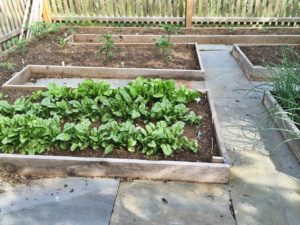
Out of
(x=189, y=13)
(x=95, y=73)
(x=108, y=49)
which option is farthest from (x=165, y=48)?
(x=189, y=13)

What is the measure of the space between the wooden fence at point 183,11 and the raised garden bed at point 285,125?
4593 millimetres

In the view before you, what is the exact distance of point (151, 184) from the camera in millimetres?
2797

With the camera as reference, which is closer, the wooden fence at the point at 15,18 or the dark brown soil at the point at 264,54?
the dark brown soil at the point at 264,54

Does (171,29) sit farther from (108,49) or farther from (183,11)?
(108,49)

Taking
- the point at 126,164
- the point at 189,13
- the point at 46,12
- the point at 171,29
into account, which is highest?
the point at 46,12

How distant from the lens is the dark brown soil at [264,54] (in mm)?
5578

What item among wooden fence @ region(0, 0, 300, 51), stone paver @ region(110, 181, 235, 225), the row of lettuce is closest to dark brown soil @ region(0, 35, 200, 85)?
the row of lettuce

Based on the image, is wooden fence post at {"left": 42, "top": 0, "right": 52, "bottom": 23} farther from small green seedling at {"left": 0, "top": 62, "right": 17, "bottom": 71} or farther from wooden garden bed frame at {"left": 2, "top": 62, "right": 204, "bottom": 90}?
wooden garden bed frame at {"left": 2, "top": 62, "right": 204, "bottom": 90}

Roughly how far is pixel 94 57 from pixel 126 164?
3.62 metres

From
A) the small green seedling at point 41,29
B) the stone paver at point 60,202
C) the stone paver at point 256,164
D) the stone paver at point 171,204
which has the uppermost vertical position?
the small green seedling at point 41,29

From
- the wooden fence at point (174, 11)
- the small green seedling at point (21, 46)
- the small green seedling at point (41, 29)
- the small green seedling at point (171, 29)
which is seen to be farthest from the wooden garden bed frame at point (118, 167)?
the wooden fence at point (174, 11)

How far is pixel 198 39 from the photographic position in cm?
708

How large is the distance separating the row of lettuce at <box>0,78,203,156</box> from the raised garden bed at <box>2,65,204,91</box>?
1.05m

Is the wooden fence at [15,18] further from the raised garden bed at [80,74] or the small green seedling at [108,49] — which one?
the small green seedling at [108,49]
